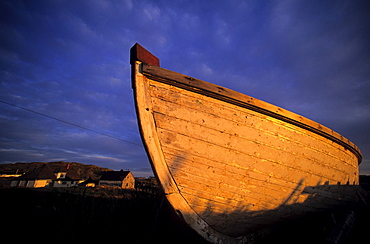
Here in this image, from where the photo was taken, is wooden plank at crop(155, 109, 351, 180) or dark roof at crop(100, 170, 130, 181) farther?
dark roof at crop(100, 170, 130, 181)

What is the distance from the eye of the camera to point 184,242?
12.0 feet

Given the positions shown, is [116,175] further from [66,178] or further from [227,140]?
[227,140]

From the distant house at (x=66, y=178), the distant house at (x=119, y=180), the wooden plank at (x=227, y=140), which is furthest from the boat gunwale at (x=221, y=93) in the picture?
the distant house at (x=66, y=178)

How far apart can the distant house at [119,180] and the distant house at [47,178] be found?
17055 mm

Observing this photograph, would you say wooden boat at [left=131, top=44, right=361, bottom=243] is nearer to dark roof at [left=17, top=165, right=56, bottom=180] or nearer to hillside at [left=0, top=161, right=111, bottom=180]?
hillside at [left=0, top=161, right=111, bottom=180]

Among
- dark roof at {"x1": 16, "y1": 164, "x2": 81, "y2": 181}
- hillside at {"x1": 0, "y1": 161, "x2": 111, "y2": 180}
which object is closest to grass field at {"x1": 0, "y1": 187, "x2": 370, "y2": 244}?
dark roof at {"x1": 16, "y1": 164, "x2": 81, "y2": 181}

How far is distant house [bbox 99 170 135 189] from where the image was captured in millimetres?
40719

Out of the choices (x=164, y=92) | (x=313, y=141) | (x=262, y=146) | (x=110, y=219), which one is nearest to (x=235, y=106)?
(x=262, y=146)

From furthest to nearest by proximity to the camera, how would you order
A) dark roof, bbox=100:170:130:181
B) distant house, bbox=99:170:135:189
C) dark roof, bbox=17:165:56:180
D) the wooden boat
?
dark roof, bbox=17:165:56:180
dark roof, bbox=100:170:130:181
distant house, bbox=99:170:135:189
the wooden boat

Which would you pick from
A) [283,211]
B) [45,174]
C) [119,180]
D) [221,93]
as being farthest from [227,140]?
[45,174]

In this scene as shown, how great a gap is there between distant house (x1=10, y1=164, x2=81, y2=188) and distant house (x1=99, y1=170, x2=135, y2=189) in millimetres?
17055

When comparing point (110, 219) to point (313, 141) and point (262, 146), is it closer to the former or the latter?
point (262, 146)

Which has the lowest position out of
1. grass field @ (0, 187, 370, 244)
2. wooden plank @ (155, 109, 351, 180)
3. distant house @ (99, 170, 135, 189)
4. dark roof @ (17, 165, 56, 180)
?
dark roof @ (17, 165, 56, 180)

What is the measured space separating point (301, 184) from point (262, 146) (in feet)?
4.36
